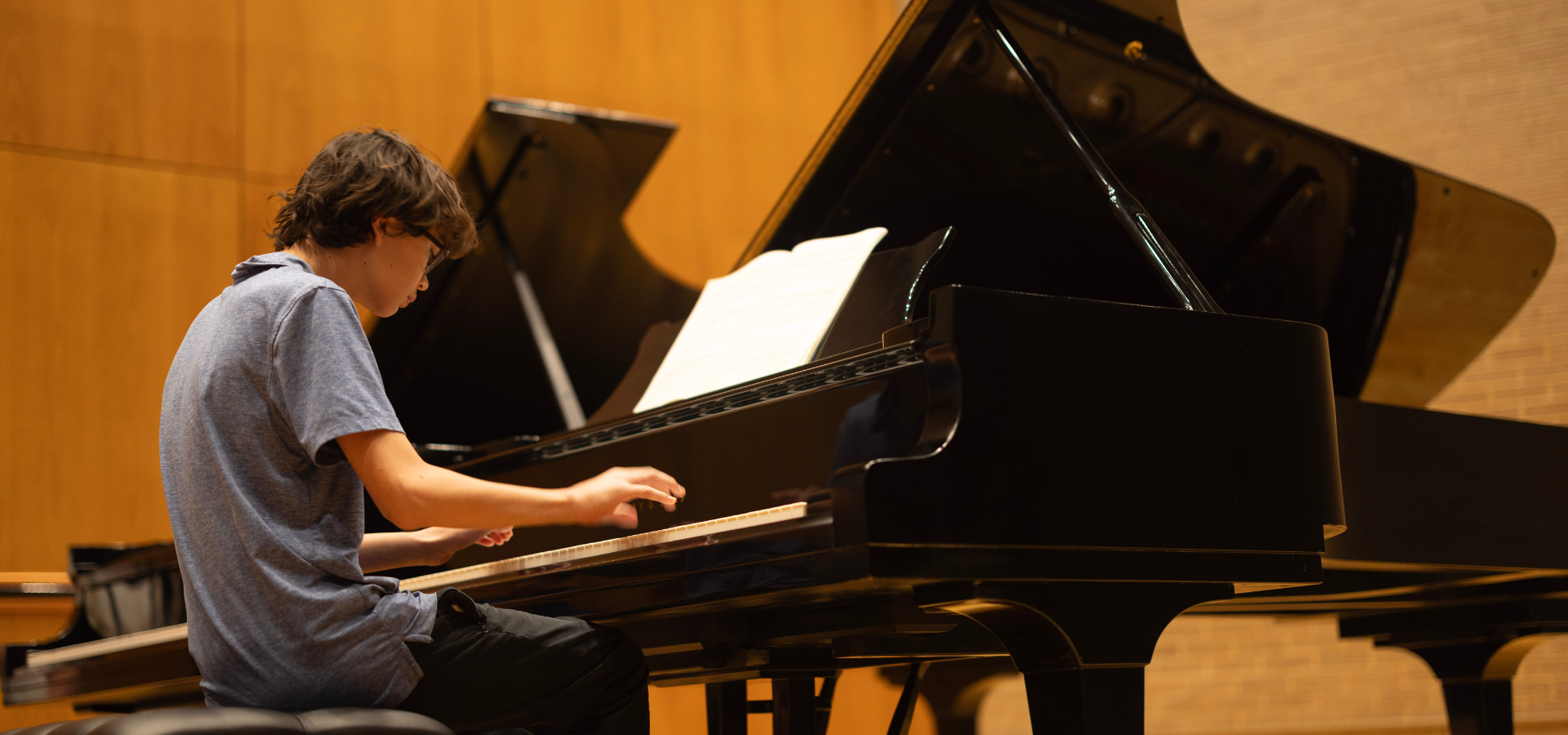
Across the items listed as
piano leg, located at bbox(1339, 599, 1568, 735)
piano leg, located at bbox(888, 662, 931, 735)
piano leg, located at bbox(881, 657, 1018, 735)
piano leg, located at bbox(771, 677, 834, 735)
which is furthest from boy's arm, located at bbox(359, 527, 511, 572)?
piano leg, located at bbox(1339, 599, 1568, 735)

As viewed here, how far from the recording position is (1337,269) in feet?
10.3

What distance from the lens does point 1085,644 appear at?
1717 millimetres

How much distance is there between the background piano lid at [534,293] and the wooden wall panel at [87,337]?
1591 mm

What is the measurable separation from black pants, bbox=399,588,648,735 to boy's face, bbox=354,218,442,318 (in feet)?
1.26

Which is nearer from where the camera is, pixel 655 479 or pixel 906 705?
pixel 655 479

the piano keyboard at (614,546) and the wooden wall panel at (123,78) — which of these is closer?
the piano keyboard at (614,546)

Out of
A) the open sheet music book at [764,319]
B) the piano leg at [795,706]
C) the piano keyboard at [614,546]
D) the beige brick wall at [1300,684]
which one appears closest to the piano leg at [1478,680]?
the piano leg at [795,706]

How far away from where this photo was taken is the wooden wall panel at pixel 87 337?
14.0 feet

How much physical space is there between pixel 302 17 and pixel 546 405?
7.52ft

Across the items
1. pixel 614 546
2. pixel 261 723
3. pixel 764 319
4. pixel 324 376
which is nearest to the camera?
pixel 261 723

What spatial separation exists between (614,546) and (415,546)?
294mm

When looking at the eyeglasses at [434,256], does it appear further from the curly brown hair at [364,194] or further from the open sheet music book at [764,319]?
the open sheet music book at [764,319]

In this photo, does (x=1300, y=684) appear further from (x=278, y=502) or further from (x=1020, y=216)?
(x=278, y=502)

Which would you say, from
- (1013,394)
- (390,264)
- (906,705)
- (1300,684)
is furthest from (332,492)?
(1300,684)
